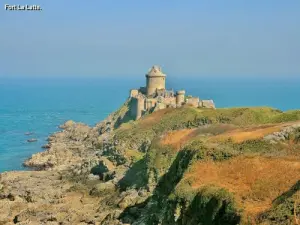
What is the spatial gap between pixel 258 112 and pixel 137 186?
21034 millimetres

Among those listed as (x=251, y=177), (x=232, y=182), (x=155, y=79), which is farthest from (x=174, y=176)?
(x=155, y=79)

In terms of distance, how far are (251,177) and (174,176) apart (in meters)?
8.82

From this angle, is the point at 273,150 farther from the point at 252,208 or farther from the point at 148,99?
the point at 148,99

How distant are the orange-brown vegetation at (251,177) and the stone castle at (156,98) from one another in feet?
148

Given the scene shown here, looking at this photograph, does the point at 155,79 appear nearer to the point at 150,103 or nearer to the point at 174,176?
the point at 150,103

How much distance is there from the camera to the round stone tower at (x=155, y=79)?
84500 millimetres

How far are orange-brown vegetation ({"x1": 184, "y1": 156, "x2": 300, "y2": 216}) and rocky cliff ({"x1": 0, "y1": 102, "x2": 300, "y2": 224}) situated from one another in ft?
0.16

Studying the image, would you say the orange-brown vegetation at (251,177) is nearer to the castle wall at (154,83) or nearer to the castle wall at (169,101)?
the castle wall at (169,101)

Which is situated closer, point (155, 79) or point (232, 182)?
point (232, 182)

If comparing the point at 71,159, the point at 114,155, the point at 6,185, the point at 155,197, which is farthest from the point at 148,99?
the point at 155,197

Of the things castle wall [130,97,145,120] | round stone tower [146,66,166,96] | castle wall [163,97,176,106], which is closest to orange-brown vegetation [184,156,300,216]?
castle wall [163,97,176,106]

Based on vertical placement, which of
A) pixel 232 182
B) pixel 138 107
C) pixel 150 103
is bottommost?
pixel 232 182

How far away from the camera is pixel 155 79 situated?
85062 mm

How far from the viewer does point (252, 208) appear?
21656 mm
